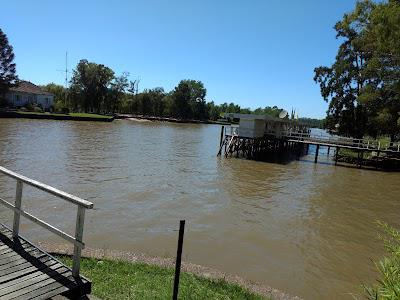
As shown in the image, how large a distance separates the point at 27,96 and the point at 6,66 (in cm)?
1183

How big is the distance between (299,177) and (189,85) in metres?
112

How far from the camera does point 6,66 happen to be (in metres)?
68.8

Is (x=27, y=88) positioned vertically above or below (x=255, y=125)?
above

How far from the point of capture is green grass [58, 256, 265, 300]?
6.43 meters

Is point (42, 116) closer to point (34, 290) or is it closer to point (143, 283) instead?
point (143, 283)

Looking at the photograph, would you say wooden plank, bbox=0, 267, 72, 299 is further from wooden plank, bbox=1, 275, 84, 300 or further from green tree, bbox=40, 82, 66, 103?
green tree, bbox=40, 82, 66, 103

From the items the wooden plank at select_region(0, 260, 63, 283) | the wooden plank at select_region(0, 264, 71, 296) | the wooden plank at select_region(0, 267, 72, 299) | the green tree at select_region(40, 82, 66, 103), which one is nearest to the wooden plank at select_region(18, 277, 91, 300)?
the wooden plank at select_region(0, 267, 72, 299)

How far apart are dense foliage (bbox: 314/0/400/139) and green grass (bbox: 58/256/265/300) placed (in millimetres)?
22622

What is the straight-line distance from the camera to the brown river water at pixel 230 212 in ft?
37.5

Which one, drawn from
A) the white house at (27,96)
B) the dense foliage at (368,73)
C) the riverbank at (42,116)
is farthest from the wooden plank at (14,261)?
the white house at (27,96)

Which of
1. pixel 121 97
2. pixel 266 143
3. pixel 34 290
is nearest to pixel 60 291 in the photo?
pixel 34 290

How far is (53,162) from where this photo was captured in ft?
87.0

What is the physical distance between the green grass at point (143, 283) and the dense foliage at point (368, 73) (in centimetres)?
2262

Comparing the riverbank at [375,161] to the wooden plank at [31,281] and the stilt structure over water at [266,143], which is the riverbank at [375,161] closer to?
the stilt structure over water at [266,143]
